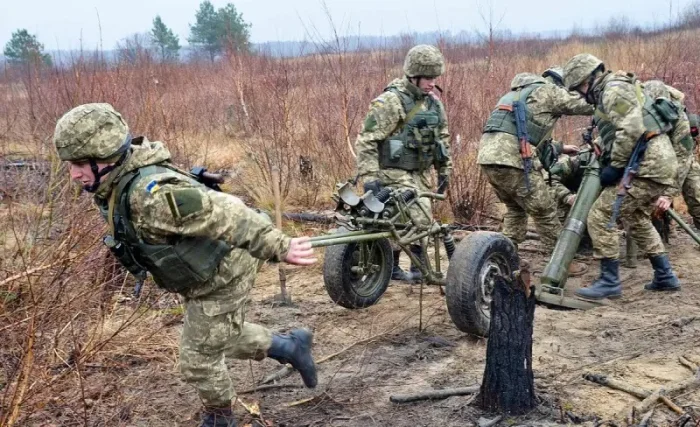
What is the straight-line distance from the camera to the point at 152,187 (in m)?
3.02

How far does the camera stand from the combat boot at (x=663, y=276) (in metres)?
5.77

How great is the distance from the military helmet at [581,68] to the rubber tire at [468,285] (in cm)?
179

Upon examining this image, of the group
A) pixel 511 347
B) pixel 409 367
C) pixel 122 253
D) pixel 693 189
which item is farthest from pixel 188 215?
pixel 693 189

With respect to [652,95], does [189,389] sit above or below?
below

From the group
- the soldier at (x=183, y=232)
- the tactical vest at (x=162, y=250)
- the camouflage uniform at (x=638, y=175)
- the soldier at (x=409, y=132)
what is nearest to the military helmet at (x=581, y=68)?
the camouflage uniform at (x=638, y=175)

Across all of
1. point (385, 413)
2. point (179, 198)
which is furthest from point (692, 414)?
point (179, 198)

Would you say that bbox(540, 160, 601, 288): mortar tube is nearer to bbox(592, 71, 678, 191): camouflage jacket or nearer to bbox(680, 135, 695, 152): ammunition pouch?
bbox(592, 71, 678, 191): camouflage jacket

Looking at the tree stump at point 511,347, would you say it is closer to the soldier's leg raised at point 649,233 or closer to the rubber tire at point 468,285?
the rubber tire at point 468,285

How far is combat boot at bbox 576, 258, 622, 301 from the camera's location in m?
5.72

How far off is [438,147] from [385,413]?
2.85m

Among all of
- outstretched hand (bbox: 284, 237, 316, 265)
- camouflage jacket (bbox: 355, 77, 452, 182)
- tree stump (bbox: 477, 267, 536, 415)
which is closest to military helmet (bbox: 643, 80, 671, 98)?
camouflage jacket (bbox: 355, 77, 452, 182)

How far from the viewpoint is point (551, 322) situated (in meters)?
5.23

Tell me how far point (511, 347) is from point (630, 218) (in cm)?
280

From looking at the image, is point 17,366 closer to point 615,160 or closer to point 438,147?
point 438,147
